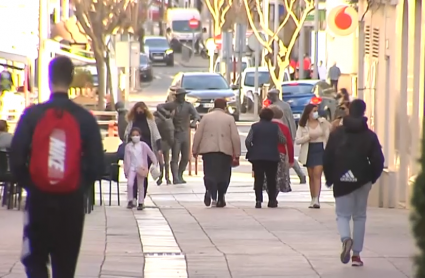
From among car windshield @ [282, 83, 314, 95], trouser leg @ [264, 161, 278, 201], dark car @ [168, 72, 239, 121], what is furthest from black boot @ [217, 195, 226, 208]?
car windshield @ [282, 83, 314, 95]

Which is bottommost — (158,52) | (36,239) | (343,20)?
(36,239)

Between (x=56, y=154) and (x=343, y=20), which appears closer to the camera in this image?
(x=56, y=154)

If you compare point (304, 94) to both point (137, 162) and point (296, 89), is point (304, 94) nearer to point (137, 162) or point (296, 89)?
point (296, 89)

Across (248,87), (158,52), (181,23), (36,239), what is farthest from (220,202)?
(181,23)

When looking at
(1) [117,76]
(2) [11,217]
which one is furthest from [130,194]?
(1) [117,76]

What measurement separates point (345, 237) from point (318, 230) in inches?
138

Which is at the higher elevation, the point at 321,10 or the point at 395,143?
the point at 321,10

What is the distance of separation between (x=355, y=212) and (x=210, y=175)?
696 cm

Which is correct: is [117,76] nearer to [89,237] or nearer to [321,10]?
[321,10]

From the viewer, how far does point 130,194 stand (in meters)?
18.3

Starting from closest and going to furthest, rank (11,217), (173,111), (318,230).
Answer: (318,230) → (11,217) → (173,111)

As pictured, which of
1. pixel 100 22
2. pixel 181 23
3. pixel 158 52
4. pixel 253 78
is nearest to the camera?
pixel 100 22

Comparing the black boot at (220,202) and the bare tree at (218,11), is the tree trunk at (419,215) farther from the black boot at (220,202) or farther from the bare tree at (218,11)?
the bare tree at (218,11)

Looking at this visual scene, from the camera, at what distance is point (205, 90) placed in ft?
139
